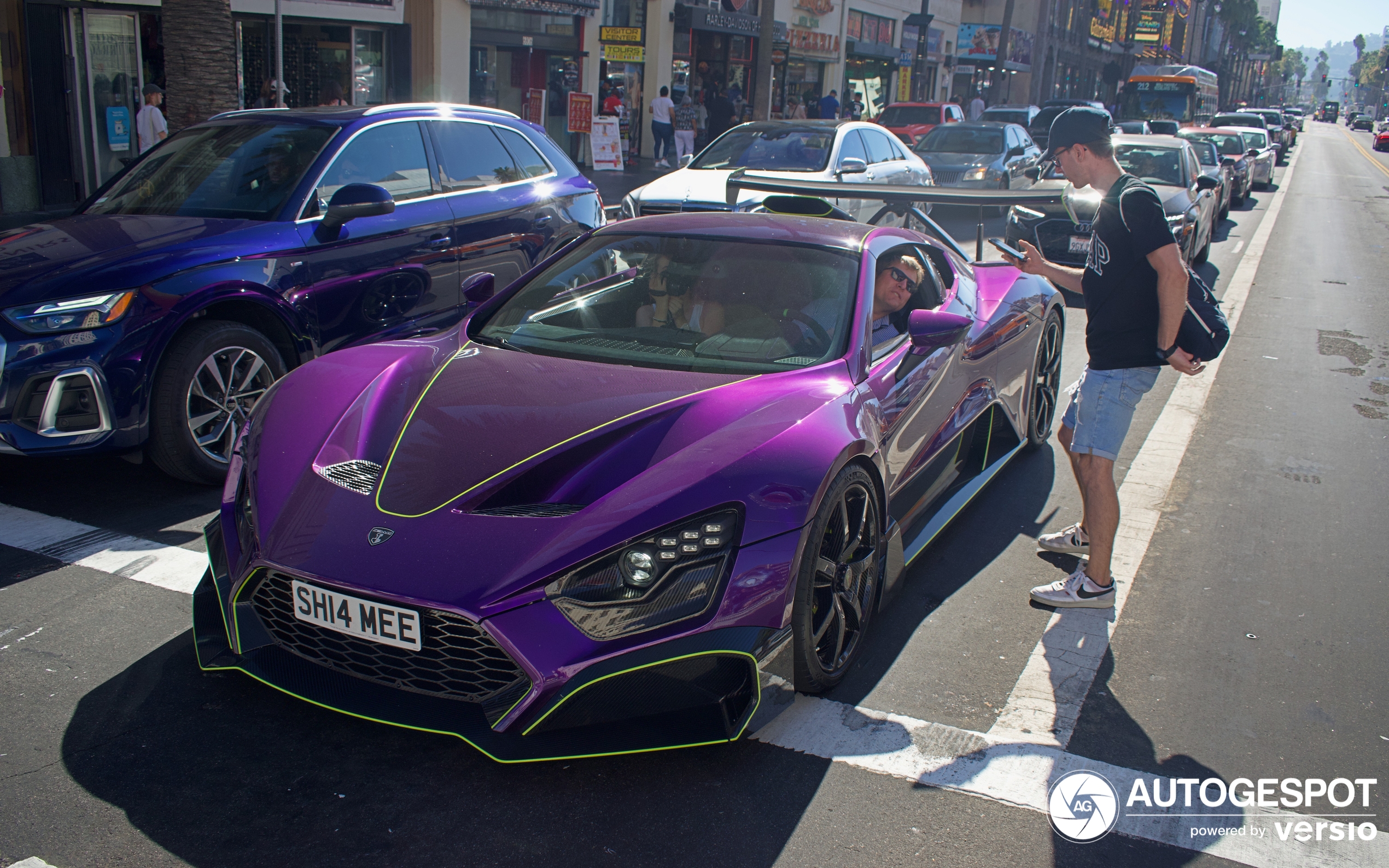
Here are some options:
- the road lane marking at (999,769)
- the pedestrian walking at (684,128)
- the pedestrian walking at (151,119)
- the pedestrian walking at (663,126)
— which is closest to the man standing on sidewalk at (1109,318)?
the road lane marking at (999,769)

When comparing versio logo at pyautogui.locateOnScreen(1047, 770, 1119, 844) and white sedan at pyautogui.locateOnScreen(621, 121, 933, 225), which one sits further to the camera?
white sedan at pyautogui.locateOnScreen(621, 121, 933, 225)

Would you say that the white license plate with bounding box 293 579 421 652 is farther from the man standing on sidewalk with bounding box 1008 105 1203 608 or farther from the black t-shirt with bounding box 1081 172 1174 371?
the black t-shirt with bounding box 1081 172 1174 371

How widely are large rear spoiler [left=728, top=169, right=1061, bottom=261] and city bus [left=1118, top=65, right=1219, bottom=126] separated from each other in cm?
3842

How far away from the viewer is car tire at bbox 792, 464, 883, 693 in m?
3.11

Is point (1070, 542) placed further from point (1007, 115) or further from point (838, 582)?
point (1007, 115)

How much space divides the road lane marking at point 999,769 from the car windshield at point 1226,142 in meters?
23.8

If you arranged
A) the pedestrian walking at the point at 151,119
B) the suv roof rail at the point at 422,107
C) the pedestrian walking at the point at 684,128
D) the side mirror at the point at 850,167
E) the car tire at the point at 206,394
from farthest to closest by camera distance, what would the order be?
1. the pedestrian walking at the point at 684,128
2. the pedestrian walking at the point at 151,119
3. the side mirror at the point at 850,167
4. the suv roof rail at the point at 422,107
5. the car tire at the point at 206,394

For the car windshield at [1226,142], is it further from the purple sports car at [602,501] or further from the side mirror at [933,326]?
the purple sports car at [602,501]

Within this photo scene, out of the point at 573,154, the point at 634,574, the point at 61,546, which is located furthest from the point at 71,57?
the point at 634,574

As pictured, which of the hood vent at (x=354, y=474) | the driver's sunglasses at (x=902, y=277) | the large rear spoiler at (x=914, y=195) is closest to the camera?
the hood vent at (x=354, y=474)

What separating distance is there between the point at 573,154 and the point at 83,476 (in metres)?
18.4

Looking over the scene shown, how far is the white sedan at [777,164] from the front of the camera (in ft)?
34.7

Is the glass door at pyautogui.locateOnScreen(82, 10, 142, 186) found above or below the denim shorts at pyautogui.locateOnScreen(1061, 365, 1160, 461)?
above
